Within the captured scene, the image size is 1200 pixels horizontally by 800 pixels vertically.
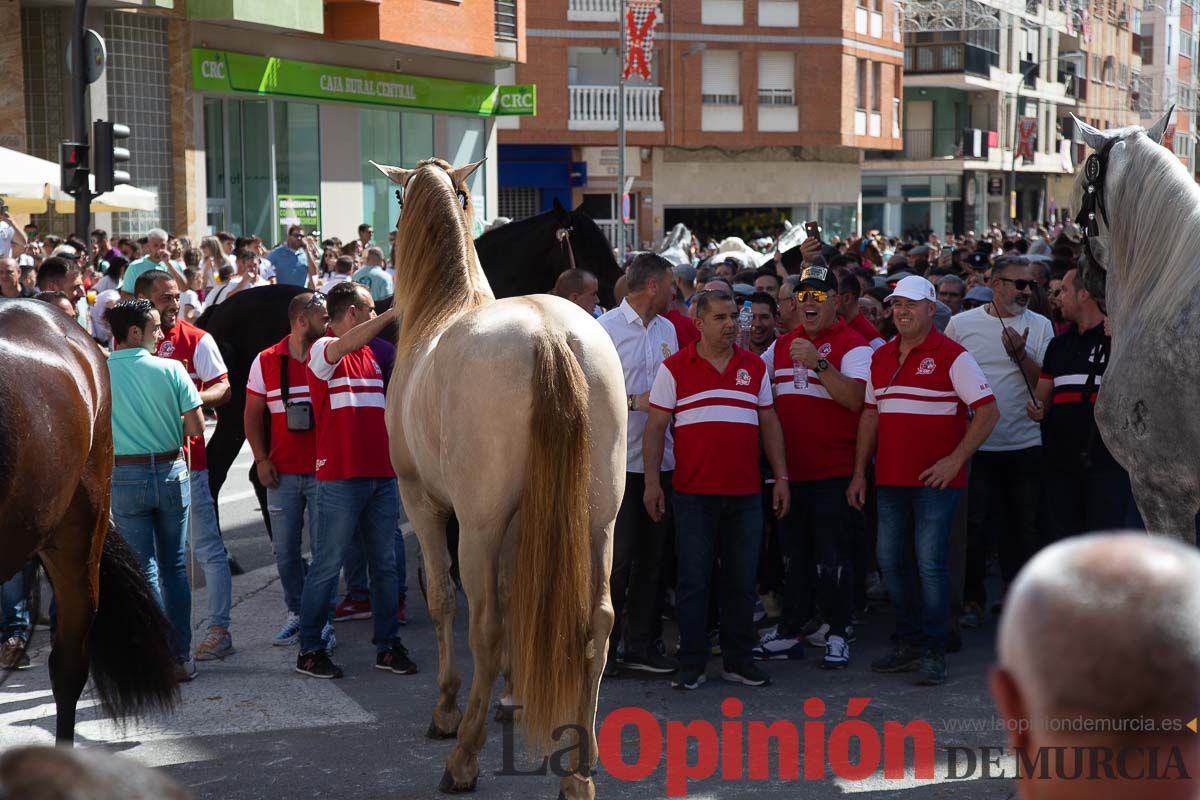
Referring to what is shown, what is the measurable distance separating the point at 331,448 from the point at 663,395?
69.3 inches

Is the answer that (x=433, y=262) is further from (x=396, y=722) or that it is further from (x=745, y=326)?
(x=745, y=326)

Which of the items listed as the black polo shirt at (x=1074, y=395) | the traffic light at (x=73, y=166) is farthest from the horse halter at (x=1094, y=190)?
the traffic light at (x=73, y=166)

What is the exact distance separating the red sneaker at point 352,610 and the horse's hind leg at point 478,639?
9.22ft

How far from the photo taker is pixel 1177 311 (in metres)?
5.38

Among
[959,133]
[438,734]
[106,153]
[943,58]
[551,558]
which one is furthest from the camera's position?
[959,133]

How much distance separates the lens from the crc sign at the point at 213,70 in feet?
74.2

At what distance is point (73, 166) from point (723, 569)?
10.6m

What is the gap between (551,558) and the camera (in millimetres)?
5297

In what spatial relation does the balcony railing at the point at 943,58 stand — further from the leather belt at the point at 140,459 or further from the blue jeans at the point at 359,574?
the leather belt at the point at 140,459

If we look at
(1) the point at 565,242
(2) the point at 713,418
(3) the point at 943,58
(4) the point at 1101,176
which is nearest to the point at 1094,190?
(4) the point at 1101,176

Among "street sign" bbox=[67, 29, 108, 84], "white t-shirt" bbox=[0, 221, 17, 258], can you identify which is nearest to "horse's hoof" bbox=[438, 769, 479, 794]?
"white t-shirt" bbox=[0, 221, 17, 258]

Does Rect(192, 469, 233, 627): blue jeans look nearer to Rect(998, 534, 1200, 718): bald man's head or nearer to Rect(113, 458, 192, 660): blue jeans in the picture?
Rect(113, 458, 192, 660): blue jeans

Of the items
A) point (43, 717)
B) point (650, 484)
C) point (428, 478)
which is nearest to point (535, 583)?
point (428, 478)

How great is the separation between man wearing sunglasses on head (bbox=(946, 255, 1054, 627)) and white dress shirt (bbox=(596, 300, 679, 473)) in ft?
6.22
